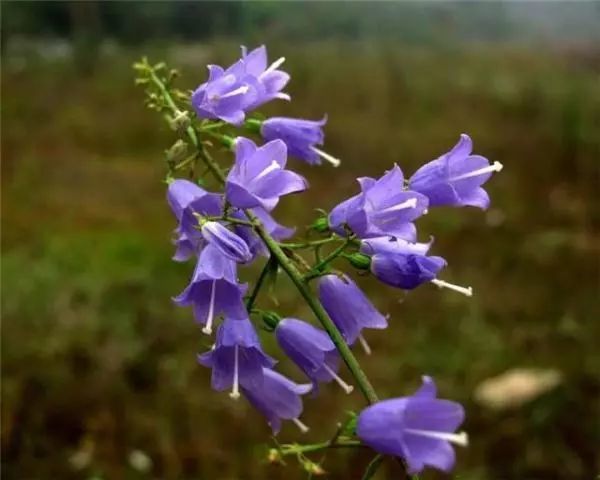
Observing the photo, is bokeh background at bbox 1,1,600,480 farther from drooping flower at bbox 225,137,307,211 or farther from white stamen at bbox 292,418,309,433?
drooping flower at bbox 225,137,307,211

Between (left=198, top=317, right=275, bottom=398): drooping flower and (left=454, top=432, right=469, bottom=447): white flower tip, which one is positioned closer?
(left=454, top=432, right=469, bottom=447): white flower tip

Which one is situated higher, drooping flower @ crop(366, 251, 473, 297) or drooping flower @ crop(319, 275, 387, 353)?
drooping flower @ crop(366, 251, 473, 297)

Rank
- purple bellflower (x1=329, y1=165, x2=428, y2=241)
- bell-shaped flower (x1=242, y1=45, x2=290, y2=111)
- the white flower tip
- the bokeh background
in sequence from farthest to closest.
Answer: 1. the bokeh background
2. bell-shaped flower (x1=242, y1=45, x2=290, y2=111)
3. purple bellflower (x1=329, y1=165, x2=428, y2=241)
4. the white flower tip

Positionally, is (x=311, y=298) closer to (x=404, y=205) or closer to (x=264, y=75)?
(x=404, y=205)

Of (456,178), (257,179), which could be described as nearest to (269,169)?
(257,179)

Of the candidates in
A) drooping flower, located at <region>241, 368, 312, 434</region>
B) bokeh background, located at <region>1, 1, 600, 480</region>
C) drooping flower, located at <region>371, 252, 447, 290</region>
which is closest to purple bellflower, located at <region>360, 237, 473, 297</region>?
drooping flower, located at <region>371, 252, 447, 290</region>

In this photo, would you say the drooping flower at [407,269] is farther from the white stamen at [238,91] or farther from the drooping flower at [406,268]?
the white stamen at [238,91]

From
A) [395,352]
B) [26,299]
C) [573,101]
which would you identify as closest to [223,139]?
[395,352]

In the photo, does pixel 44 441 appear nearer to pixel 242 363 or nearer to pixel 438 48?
pixel 242 363
